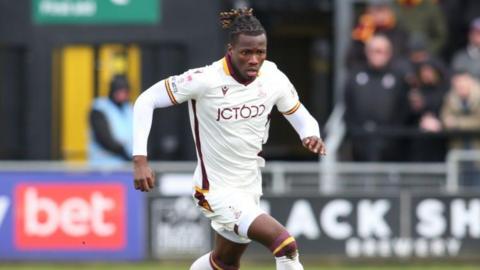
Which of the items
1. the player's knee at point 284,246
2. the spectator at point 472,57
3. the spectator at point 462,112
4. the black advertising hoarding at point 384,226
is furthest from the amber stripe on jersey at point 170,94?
the spectator at point 472,57

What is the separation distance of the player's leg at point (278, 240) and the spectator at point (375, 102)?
5919mm

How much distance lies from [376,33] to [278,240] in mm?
6810

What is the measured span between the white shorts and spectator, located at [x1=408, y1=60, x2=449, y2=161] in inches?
229

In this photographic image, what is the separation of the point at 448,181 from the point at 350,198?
1.07m

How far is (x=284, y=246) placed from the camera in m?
10.1

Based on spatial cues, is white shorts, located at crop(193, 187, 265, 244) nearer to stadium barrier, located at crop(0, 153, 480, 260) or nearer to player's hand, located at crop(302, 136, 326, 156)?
player's hand, located at crop(302, 136, 326, 156)

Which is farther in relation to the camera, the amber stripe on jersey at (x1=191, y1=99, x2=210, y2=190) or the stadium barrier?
the stadium barrier

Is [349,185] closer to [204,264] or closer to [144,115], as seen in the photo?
[204,264]

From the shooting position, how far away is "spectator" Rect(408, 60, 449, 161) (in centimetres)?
1606

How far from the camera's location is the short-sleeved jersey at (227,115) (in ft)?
34.0

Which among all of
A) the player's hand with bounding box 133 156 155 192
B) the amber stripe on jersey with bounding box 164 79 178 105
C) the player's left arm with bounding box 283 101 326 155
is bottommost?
the player's hand with bounding box 133 156 155 192

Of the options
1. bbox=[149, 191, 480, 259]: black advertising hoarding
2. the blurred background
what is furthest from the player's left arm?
bbox=[149, 191, 480, 259]: black advertising hoarding

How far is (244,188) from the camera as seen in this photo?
34.6 feet

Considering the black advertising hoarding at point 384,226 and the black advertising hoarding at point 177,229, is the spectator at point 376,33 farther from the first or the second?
the black advertising hoarding at point 177,229
